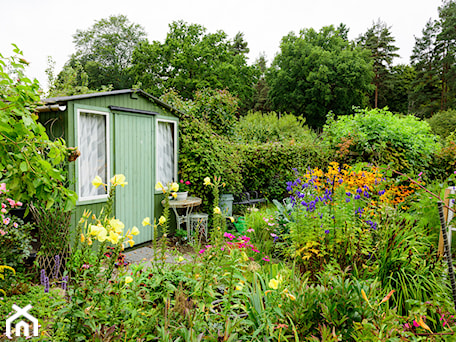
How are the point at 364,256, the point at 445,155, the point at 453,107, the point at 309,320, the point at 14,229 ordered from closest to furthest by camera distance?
the point at 309,320 → the point at 364,256 → the point at 14,229 → the point at 445,155 → the point at 453,107

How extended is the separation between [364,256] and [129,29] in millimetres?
27204

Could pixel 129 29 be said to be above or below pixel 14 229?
above

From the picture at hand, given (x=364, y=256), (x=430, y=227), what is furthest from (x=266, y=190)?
(x=364, y=256)

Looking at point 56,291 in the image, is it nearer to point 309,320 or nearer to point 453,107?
point 309,320

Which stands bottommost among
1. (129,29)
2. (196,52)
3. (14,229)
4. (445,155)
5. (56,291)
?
(56,291)

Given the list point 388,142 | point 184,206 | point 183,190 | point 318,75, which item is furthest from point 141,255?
point 318,75

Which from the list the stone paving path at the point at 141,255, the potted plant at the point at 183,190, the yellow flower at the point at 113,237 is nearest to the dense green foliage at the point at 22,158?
the yellow flower at the point at 113,237

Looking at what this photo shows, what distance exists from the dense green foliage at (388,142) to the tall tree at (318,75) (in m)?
13.6

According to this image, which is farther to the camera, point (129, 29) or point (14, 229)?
point (129, 29)

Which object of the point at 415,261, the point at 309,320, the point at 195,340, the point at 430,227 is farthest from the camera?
the point at 430,227

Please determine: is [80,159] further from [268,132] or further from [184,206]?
[268,132]

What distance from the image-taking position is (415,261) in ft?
9.07

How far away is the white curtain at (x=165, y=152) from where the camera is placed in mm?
6141

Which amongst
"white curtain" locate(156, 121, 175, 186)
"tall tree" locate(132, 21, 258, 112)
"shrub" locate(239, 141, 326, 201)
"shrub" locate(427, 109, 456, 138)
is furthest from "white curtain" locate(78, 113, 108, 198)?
"shrub" locate(427, 109, 456, 138)
